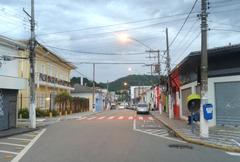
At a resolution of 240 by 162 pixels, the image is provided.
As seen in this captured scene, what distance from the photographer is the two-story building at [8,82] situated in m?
25.2

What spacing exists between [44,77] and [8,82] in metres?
24.0

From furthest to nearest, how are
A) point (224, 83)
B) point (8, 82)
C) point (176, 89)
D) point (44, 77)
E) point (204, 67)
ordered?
1. point (44, 77)
2. point (176, 89)
3. point (224, 83)
4. point (8, 82)
5. point (204, 67)

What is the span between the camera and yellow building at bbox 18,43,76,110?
43.8 metres

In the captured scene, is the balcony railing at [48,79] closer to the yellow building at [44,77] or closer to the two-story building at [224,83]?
the yellow building at [44,77]

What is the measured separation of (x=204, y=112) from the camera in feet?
63.7

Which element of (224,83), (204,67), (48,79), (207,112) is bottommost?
(207,112)

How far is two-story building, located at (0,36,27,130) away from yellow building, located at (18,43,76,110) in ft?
45.7

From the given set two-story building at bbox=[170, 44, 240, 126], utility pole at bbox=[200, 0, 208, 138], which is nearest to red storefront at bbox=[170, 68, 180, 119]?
two-story building at bbox=[170, 44, 240, 126]

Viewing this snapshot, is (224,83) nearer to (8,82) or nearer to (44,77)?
(8,82)

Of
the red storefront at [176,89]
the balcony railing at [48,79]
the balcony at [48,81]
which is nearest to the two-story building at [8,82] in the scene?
the red storefront at [176,89]

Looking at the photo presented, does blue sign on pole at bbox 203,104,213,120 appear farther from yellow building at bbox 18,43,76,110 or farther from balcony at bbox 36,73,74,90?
balcony at bbox 36,73,74,90

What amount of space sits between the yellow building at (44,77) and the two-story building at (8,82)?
13.9m

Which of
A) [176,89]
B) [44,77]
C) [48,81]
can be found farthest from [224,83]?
[48,81]

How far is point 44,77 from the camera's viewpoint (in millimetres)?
49062
